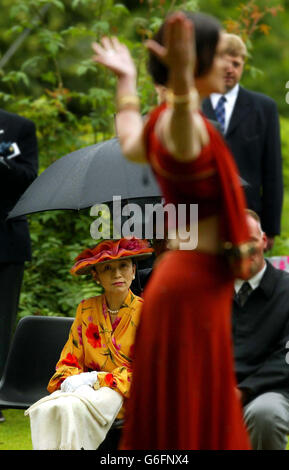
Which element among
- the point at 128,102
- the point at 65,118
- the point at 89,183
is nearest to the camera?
the point at 128,102

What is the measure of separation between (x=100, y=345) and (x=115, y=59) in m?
2.04

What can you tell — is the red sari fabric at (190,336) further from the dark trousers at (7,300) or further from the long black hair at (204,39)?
the dark trousers at (7,300)

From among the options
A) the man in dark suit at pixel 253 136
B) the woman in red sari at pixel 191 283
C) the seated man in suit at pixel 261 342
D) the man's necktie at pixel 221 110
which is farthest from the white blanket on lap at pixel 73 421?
the man's necktie at pixel 221 110

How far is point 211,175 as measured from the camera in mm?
2664

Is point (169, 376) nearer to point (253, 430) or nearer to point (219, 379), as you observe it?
point (219, 379)

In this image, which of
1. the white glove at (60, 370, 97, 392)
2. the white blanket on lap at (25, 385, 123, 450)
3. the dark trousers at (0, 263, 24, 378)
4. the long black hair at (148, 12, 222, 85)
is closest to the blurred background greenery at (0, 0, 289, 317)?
the dark trousers at (0, 263, 24, 378)

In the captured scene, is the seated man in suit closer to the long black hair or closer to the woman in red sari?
the woman in red sari

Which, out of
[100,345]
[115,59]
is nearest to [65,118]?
[100,345]

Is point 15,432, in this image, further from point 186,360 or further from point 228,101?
point 186,360

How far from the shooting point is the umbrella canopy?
479 centimetres

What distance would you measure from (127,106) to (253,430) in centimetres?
169

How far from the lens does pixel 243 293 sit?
4215 mm

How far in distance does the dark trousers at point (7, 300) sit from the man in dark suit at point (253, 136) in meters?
1.69
